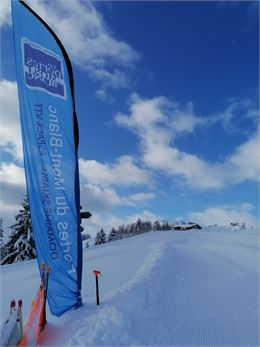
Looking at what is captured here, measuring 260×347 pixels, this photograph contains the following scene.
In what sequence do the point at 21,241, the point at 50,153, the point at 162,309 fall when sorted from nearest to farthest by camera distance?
the point at 50,153 < the point at 162,309 < the point at 21,241

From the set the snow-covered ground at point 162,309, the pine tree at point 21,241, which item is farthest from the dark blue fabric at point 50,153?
the pine tree at point 21,241

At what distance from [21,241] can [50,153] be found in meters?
23.0

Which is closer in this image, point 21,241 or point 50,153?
point 50,153

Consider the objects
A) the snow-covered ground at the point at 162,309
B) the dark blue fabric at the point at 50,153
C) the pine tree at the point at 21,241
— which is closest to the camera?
the snow-covered ground at the point at 162,309

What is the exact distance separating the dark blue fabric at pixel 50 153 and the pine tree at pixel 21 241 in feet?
70.4

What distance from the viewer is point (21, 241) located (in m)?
27.2

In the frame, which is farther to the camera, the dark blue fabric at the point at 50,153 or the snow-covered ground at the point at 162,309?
the dark blue fabric at the point at 50,153

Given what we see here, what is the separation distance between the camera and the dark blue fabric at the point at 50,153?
621 centimetres

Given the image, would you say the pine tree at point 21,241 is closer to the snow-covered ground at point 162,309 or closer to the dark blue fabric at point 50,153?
the snow-covered ground at point 162,309

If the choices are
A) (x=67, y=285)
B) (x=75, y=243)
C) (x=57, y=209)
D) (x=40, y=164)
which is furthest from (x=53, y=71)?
(x=67, y=285)

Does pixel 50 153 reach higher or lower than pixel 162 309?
higher

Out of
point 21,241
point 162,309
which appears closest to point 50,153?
point 162,309

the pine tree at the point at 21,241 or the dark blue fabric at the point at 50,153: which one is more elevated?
the dark blue fabric at the point at 50,153

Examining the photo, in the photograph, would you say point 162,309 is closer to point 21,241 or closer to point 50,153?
point 50,153
